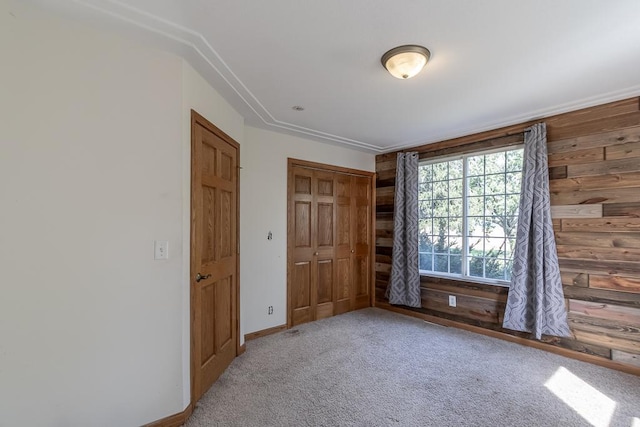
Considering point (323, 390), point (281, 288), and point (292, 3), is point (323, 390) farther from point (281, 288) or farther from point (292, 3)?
point (292, 3)

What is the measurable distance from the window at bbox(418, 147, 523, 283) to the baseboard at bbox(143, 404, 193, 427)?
3237 millimetres

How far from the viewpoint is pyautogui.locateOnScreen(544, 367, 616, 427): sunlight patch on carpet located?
6.79ft

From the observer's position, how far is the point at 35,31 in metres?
1.60

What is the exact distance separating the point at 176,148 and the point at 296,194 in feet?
6.64

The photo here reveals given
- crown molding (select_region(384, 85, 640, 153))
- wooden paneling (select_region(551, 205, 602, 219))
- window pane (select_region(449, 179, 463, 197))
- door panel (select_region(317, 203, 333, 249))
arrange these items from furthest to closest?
door panel (select_region(317, 203, 333, 249)) → window pane (select_region(449, 179, 463, 197)) → wooden paneling (select_region(551, 205, 602, 219)) → crown molding (select_region(384, 85, 640, 153))

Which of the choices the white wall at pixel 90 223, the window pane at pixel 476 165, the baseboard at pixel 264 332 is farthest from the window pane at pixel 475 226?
the white wall at pixel 90 223

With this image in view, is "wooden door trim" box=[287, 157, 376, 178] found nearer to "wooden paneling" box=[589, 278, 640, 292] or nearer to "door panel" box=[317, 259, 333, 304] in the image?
"door panel" box=[317, 259, 333, 304]

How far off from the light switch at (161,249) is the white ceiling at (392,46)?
1.24 metres

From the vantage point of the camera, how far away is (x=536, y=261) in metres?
3.05

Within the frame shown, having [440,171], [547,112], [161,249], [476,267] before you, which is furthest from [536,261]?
[161,249]

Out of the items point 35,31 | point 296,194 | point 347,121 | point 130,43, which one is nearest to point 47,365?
point 35,31

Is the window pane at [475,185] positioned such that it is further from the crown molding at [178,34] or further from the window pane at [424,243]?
the crown molding at [178,34]

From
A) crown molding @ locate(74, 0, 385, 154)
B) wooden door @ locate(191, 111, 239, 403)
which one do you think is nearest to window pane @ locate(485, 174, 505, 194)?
crown molding @ locate(74, 0, 385, 154)

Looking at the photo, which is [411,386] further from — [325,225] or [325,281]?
[325,225]
